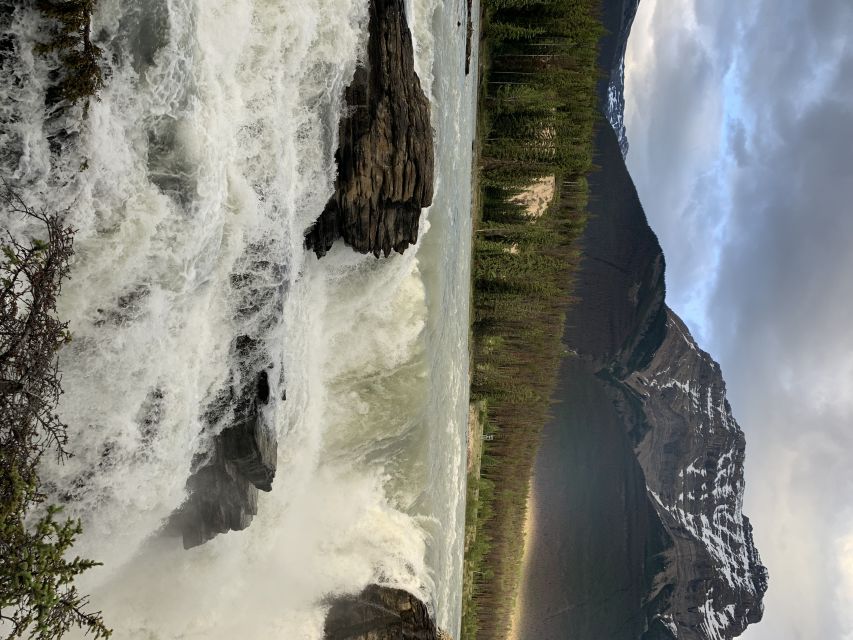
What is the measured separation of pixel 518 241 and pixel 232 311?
630 inches

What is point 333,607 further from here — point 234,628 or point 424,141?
point 424,141

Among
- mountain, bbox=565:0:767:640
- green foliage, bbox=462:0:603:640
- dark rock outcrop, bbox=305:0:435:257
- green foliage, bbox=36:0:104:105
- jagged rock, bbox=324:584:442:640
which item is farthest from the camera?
mountain, bbox=565:0:767:640

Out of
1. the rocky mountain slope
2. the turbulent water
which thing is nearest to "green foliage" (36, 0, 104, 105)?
the turbulent water

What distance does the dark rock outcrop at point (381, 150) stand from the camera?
10594 mm

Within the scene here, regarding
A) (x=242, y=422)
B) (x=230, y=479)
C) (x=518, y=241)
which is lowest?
(x=230, y=479)

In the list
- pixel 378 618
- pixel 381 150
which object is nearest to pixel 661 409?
pixel 378 618

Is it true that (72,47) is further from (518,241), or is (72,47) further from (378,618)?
(518,241)

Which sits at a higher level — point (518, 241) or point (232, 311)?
point (232, 311)

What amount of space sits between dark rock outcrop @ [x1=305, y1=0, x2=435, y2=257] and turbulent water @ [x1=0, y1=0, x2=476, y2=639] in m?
0.37

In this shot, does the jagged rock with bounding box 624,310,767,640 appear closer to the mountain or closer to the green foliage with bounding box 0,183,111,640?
the mountain

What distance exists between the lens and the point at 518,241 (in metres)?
23.4

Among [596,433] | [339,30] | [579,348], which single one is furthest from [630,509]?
[339,30]

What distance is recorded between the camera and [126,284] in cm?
716

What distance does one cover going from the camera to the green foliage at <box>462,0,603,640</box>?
22.8m
